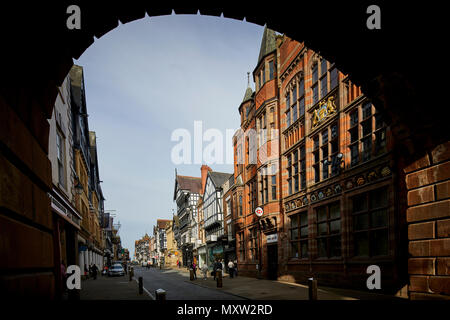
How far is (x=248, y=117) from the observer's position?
28.8 m

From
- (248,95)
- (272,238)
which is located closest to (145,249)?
(248,95)

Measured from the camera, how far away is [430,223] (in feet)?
20.7

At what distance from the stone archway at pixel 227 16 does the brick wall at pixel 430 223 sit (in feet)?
0.07

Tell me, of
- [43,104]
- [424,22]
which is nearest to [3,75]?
[43,104]

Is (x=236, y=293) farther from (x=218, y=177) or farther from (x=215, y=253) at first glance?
(x=218, y=177)

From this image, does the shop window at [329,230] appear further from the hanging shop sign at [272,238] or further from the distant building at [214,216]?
the distant building at [214,216]

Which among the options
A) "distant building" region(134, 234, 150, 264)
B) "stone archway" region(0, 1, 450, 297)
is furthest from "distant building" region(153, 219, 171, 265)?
Answer: "stone archway" region(0, 1, 450, 297)

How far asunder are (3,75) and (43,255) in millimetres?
2206

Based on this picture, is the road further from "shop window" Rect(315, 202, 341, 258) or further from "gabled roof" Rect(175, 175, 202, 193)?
"gabled roof" Rect(175, 175, 202, 193)

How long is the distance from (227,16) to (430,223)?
211 inches

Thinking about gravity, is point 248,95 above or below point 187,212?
above

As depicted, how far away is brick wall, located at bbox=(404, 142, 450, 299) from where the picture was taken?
19.6 feet

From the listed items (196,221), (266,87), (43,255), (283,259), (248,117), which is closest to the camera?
(43,255)
